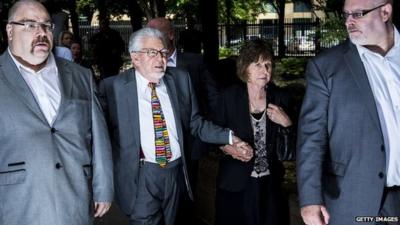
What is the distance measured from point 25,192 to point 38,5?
43.6 inches

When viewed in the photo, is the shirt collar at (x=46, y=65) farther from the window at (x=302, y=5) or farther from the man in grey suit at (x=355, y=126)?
the window at (x=302, y=5)

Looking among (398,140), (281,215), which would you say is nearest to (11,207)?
(281,215)

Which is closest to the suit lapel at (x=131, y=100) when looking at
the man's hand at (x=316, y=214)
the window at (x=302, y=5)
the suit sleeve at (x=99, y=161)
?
the suit sleeve at (x=99, y=161)

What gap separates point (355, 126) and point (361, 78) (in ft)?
0.89

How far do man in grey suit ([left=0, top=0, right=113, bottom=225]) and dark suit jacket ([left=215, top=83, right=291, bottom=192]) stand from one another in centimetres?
94

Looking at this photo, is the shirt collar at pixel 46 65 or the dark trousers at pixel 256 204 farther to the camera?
the dark trousers at pixel 256 204

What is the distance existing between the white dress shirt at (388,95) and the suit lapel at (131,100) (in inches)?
61.3

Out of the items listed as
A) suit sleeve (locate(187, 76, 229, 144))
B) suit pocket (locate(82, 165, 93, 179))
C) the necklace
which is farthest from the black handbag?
suit pocket (locate(82, 165, 93, 179))

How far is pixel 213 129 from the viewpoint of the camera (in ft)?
13.6

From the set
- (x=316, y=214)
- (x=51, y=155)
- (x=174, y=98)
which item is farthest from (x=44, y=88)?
(x=316, y=214)

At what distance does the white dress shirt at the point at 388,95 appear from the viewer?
325 centimetres

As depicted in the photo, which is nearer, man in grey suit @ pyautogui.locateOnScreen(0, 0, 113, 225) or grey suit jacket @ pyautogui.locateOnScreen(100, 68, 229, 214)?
man in grey suit @ pyautogui.locateOnScreen(0, 0, 113, 225)

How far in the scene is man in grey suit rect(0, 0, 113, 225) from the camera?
3.28 meters

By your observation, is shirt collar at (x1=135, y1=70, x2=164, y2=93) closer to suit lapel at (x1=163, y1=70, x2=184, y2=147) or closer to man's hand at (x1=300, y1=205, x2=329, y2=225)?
suit lapel at (x1=163, y1=70, x2=184, y2=147)
